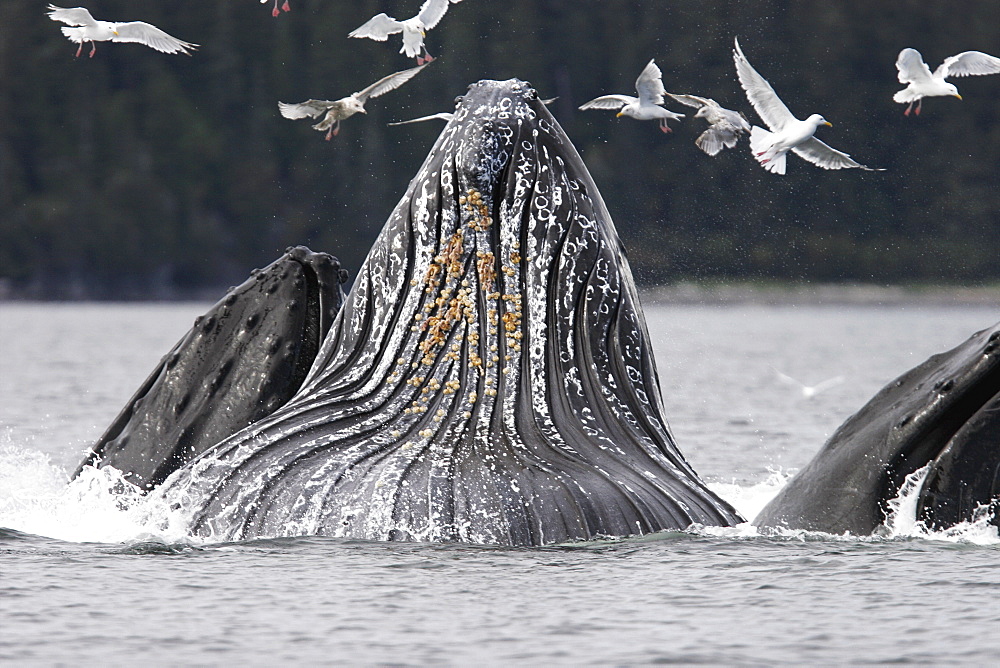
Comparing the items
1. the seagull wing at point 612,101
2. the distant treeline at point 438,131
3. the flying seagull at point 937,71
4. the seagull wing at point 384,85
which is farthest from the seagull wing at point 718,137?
the distant treeline at point 438,131

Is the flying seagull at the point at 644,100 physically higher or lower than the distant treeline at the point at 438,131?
lower

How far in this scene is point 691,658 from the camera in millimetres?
6961

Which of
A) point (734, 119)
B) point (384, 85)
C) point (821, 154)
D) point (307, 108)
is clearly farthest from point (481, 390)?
point (734, 119)

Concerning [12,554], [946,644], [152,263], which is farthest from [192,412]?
[152,263]

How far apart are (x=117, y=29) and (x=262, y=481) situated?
7.35m

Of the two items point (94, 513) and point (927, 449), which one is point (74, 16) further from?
point (927, 449)

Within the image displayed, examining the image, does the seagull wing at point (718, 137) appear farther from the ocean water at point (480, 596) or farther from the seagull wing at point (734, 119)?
the ocean water at point (480, 596)

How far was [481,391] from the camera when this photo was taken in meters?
8.34

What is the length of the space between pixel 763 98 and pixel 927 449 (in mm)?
6760

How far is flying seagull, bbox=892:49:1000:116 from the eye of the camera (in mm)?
A: 14266

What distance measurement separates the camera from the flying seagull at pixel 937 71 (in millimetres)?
14266

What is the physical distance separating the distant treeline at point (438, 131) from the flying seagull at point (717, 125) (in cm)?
3105

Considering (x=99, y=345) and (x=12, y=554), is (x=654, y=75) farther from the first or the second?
(x=99, y=345)

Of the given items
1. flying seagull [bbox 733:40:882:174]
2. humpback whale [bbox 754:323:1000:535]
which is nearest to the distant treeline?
flying seagull [bbox 733:40:882:174]
